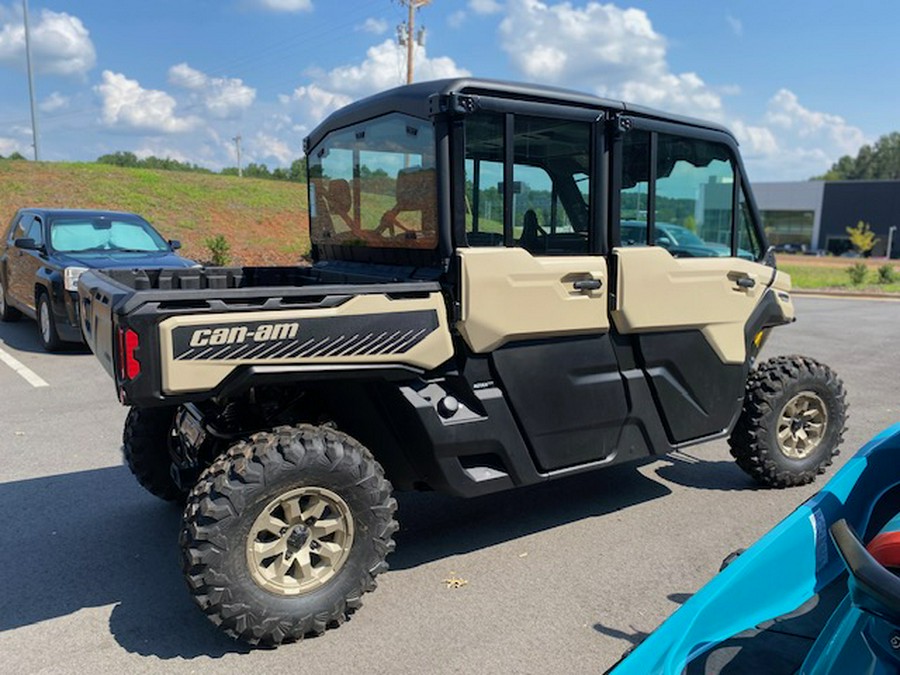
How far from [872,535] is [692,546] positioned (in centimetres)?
157

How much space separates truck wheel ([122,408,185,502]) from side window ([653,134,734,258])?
307cm

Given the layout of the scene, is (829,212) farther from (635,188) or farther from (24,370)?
(635,188)

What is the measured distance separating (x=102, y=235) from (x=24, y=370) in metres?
2.30

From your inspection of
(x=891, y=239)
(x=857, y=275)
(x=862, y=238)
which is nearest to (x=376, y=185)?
(x=857, y=275)

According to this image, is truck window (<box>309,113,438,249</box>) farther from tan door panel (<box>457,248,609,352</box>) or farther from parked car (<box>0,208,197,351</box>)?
parked car (<box>0,208,197,351</box>)

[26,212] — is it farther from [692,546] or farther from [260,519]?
[692,546]

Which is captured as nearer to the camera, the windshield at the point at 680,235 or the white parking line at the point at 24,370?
the windshield at the point at 680,235

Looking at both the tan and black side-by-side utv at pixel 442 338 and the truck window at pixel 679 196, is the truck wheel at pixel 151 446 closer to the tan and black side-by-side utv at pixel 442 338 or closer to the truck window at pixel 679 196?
the tan and black side-by-side utv at pixel 442 338

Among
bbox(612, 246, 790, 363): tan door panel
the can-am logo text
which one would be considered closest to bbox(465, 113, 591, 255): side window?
bbox(612, 246, 790, 363): tan door panel

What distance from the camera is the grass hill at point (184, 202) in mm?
23141

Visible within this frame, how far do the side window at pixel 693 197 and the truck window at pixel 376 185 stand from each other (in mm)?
1397

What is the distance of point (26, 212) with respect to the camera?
412 inches

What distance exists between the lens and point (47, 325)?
9047 mm

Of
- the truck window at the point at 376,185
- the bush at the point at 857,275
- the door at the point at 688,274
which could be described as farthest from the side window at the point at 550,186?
the bush at the point at 857,275
